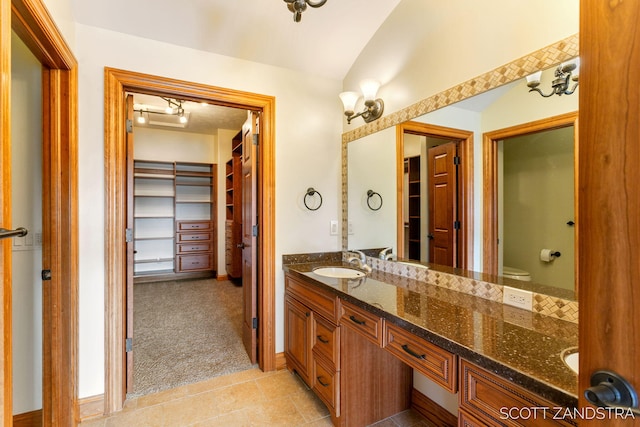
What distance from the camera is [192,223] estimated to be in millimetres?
5160

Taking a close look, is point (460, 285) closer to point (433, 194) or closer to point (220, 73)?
point (433, 194)

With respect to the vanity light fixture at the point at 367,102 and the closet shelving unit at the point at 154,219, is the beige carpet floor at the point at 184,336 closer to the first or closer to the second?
the closet shelving unit at the point at 154,219

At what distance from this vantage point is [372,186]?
2.35 m

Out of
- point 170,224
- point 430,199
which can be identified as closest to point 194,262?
point 170,224

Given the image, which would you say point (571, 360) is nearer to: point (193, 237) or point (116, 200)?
point (116, 200)

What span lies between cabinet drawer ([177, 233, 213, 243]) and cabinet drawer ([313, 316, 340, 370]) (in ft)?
12.9

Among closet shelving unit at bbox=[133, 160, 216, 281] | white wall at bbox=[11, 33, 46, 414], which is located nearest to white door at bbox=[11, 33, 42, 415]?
white wall at bbox=[11, 33, 46, 414]

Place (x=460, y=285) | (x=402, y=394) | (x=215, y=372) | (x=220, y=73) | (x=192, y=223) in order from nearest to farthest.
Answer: (x=460, y=285) < (x=402, y=394) < (x=220, y=73) < (x=215, y=372) < (x=192, y=223)

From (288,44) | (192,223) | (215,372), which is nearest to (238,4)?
(288,44)

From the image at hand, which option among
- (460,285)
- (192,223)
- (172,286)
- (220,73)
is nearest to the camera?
(460,285)

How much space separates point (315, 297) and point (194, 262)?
13.0 feet

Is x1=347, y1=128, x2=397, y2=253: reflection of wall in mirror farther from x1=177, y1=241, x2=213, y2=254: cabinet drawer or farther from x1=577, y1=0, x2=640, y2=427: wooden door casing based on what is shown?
x1=177, y1=241, x2=213, y2=254: cabinet drawer

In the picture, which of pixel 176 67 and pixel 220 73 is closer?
pixel 176 67

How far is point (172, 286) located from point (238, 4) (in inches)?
167
